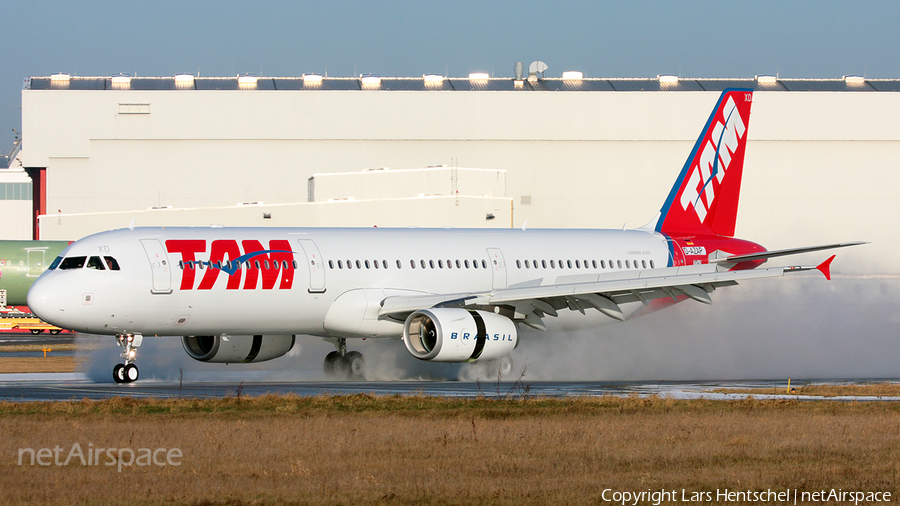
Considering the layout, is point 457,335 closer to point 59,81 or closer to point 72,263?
point 72,263

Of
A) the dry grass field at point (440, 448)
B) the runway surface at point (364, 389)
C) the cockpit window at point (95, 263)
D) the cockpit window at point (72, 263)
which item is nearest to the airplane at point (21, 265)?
the runway surface at point (364, 389)

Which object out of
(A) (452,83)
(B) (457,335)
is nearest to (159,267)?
(B) (457,335)

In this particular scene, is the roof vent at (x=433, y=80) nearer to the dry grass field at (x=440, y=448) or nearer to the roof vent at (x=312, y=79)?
the roof vent at (x=312, y=79)

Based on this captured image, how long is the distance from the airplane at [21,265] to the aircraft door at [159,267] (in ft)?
126

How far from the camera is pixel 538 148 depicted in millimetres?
82875

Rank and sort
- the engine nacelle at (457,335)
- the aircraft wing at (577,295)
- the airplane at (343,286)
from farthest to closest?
the aircraft wing at (577,295)
the engine nacelle at (457,335)
the airplane at (343,286)

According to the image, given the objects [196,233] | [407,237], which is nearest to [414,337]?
[407,237]

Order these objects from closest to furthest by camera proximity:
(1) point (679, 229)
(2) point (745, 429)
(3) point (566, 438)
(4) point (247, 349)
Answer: (3) point (566, 438)
(2) point (745, 429)
(4) point (247, 349)
(1) point (679, 229)

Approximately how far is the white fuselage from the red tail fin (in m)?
5.25

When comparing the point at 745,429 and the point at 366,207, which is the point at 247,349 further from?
the point at 366,207

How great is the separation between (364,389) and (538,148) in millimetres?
56827

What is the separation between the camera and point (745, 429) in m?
19.6

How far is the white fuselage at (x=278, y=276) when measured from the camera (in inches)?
1089

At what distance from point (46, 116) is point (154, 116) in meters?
7.92
